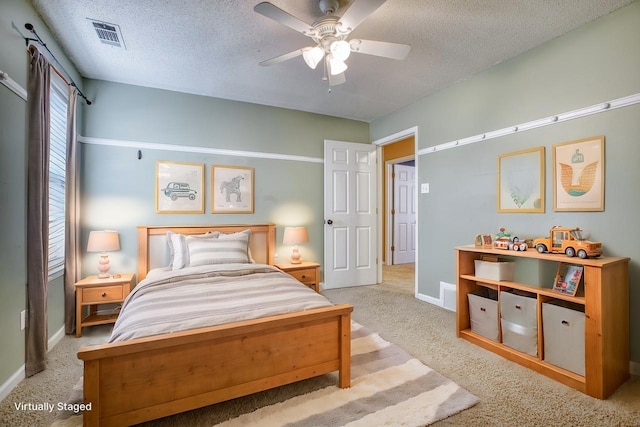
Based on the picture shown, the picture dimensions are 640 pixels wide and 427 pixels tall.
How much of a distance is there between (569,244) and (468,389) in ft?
4.05

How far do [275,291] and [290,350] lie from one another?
55 centimetres

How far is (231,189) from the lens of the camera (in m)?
3.89

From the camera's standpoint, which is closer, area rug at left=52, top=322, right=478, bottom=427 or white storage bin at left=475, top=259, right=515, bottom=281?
Answer: area rug at left=52, top=322, right=478, bottom=427

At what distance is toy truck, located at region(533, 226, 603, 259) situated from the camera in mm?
2010

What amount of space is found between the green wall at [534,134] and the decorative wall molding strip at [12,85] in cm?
385

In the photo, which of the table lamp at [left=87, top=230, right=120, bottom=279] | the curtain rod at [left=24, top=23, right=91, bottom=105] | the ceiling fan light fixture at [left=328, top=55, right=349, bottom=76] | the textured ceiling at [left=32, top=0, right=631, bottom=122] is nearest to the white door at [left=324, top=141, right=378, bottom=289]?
the textured ceiling at [left=32, top=0, right=631, bottom=122]

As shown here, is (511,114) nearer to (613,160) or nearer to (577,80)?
(577,80)

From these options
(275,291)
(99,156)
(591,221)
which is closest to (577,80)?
(591,221)

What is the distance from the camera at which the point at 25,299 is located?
2082 mm

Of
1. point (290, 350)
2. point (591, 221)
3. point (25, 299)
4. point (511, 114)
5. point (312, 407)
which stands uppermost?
point (511, 114)

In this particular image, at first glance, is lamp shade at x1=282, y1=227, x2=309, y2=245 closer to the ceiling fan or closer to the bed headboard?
the bed headboard

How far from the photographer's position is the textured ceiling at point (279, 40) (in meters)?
2.15

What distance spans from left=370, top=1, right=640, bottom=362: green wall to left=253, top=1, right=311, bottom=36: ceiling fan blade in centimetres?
213

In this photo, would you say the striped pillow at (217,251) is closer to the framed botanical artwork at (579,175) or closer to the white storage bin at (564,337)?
the white storage bin at (564,337)
